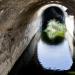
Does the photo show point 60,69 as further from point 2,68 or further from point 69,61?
point 2,68

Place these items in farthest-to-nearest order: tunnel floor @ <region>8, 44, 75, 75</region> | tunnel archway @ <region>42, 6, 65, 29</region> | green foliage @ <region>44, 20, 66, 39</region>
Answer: tunnel archway @ <region>42, 6, 65, 29</region>, green foliage @ <region>44, 20, 66, 39</region>, tunnel floor @ <region>8, 44, 75, 75</region>

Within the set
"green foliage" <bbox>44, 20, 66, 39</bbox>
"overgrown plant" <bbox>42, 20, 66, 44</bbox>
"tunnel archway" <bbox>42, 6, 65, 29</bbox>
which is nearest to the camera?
"overgrown plant" <bbox>42, 20, 66, 44</bbox>

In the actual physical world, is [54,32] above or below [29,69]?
below

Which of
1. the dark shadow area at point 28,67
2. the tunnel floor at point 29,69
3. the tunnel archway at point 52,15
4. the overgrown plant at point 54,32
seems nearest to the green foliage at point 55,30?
the overgrown plant at point 54,32

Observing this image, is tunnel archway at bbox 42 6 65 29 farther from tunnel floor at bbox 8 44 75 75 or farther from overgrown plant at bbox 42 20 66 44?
tunnel floor at bbox 8 44 75 75

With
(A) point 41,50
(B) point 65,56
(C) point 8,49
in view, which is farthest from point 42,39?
(C) point 8,49

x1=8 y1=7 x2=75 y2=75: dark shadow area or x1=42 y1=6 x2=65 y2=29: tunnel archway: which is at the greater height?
x1=42 y1=6 x2=65 y2=29: tunnel archway

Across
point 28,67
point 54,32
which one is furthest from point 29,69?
point 54,32

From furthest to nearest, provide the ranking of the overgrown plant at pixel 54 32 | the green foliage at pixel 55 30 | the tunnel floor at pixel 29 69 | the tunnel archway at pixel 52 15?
the tunnel archway at pixel 52 15 → the green foliage at pixel 55 30 → the overgrown plant at pixel 54 32 → the tunnel floor at pixel 29 69

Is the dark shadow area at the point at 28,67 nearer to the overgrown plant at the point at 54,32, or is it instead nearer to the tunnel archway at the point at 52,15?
the overgrown plant at the point at 54,32

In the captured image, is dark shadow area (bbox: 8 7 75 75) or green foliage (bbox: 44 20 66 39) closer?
dark shadow area (bbox: 8 7 75 75)

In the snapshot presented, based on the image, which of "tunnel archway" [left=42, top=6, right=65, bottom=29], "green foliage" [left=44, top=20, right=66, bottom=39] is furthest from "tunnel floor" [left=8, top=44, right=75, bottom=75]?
"tunnel archway" [left=42, top=6, right=65, bottom=29]

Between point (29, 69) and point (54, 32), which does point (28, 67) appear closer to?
point (29, 69)

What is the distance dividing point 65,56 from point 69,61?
1.79 feet
